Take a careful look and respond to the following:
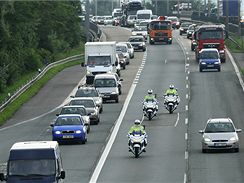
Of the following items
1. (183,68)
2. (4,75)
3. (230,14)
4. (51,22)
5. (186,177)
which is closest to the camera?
(186,177)

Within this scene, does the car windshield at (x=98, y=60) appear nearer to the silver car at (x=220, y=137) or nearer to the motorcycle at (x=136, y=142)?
the silver car at (x=220, y=137)

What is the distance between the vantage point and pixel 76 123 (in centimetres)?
5134

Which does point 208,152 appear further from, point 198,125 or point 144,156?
point 198,125

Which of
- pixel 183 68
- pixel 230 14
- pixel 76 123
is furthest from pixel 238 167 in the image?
pixel 230 14

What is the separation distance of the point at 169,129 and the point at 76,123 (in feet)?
23.9

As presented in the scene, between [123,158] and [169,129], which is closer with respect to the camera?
[123,158]

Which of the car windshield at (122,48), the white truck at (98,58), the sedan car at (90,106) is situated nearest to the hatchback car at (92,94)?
the sedan car at (90,106)

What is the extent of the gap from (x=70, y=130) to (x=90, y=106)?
8.82 meters

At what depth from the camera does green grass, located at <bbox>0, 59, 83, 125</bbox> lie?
214 ft

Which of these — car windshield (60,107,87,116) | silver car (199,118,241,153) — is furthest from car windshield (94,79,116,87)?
silver car (199,118,241,153)

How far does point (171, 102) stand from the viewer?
6319 cm

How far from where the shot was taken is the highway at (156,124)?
41.9 m

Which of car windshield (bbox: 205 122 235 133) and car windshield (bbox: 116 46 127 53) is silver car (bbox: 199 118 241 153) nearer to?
car windshield (bbox: 205 122 235 133)

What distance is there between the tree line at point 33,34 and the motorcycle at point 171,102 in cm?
1767
